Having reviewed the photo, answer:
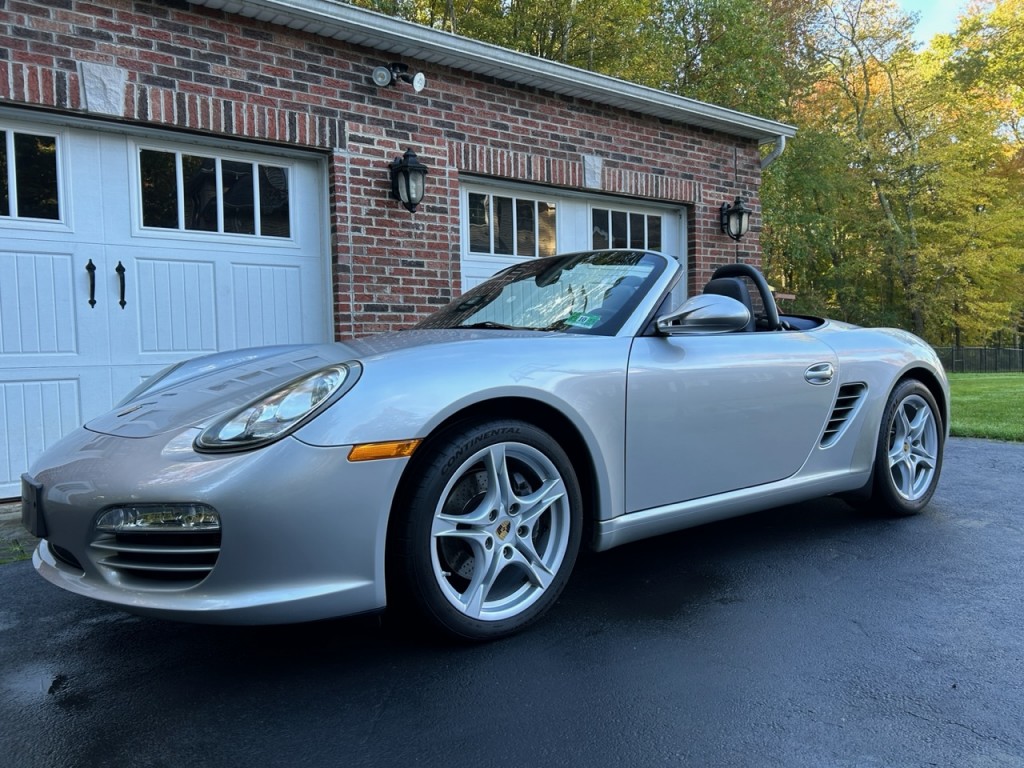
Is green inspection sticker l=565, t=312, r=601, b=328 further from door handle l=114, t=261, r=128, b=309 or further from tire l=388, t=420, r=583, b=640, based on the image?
door handle l=114, t=261, r=128, b=309

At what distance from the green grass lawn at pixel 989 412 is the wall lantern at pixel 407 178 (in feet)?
18.1

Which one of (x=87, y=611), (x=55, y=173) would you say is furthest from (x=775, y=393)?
(x=55, y=173)

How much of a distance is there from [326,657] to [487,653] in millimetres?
505

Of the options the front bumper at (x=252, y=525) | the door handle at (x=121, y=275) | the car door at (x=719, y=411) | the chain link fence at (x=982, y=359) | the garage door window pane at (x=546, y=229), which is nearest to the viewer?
the front bumper at (x=252, y=525)

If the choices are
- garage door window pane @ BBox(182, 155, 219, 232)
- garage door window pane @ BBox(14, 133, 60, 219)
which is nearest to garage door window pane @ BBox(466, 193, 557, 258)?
garage door window pane @ BBox(182, 155, 219, 232)

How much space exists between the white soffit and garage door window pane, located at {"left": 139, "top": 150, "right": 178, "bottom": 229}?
1.14 m

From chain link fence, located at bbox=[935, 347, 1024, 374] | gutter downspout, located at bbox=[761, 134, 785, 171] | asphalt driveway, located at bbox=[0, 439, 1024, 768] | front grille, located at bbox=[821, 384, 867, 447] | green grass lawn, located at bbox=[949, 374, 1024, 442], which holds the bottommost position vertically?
chain link fence, located at bbox=[935, 347, 1024, 374]

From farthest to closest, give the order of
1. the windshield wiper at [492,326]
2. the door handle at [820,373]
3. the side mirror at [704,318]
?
1. the door handle at [820,373]
2. the windshield wiper at [492,326]
3. the side mirror at [704,318]

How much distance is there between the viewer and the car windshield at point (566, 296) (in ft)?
9.40

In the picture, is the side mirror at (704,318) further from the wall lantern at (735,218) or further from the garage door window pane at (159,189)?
the wall lantern at (735,218)

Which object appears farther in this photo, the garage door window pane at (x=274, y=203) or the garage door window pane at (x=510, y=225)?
the garage door window pane at (x=510, y=225)

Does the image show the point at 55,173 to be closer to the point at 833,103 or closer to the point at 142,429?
the point at 142,429

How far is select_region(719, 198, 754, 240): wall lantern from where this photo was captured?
8.25 metres

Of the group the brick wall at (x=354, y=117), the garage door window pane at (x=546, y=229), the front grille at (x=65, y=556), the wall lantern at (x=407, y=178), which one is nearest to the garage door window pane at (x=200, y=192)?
the brick wall at (x=354, y=117)
